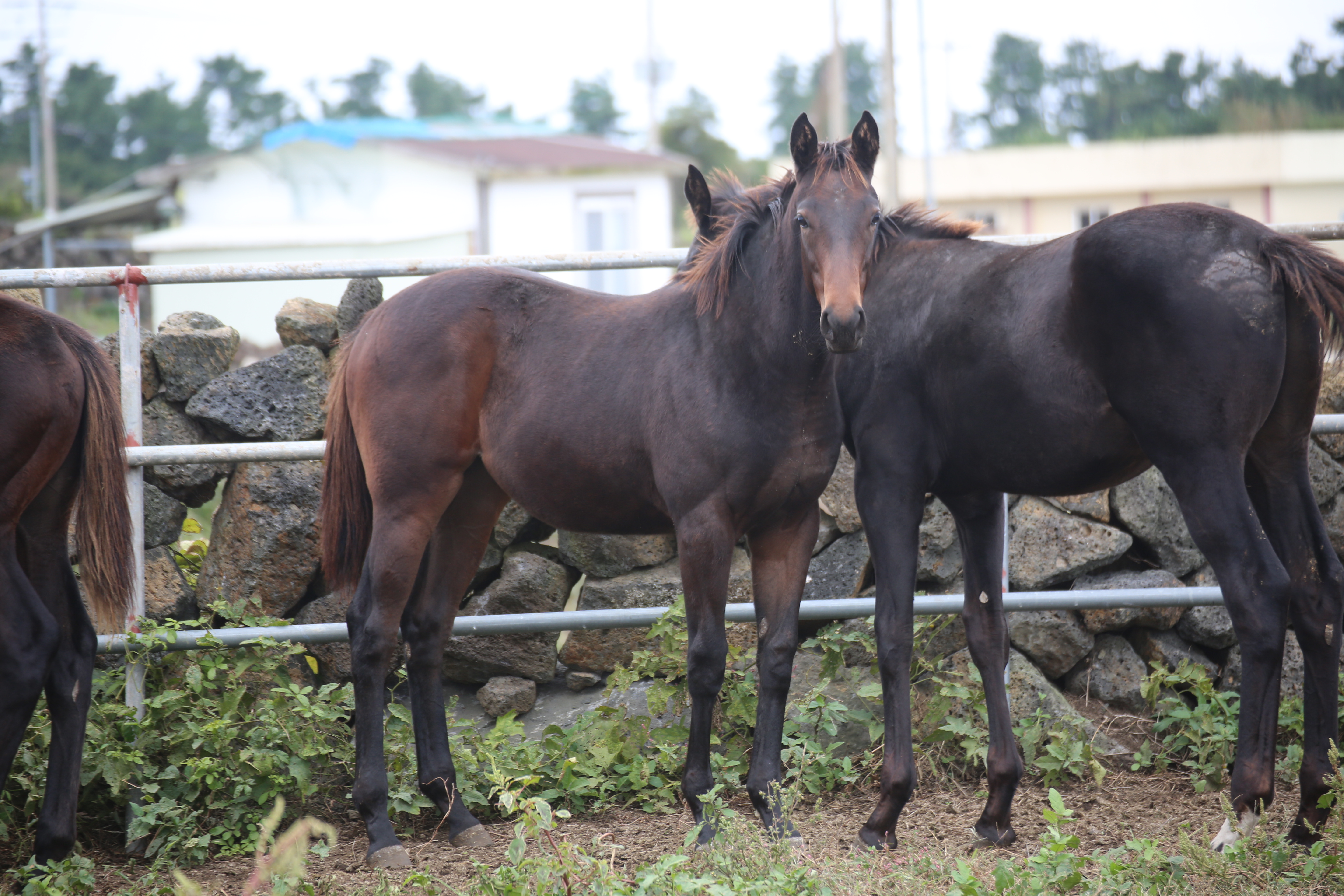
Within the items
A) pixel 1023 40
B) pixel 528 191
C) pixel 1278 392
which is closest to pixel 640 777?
pixel 1278 392

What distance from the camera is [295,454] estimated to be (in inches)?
141

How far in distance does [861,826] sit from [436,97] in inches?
1862

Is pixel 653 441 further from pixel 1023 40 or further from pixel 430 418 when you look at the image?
pixel 1023 40

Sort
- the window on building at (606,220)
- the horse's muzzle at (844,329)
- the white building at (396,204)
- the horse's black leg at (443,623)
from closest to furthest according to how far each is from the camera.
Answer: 1. the horse's muzzle at (844,329)
2. the horse's black leg at (443,623)
3. the white building at (396,204)
4. the window on building at (606,220)

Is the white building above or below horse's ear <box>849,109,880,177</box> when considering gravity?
above

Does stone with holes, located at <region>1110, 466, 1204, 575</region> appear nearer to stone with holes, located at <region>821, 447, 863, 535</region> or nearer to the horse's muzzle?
stone with holes, located at <region>821, 447, 863, 535</region>

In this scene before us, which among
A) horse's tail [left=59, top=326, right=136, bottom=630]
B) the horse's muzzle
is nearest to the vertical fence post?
horse's tail [left=59, top=326, right=136, bottom=630]

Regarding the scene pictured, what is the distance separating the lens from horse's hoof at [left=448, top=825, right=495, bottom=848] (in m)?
3.35

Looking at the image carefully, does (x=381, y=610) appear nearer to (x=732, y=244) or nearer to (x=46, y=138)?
(x=732, y=244)

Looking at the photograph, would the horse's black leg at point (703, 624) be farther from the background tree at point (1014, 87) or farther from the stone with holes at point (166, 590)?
the background tree at point (1014, 87)

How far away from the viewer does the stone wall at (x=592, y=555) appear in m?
3.99

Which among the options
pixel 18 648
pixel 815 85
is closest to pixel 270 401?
pixel 18 648

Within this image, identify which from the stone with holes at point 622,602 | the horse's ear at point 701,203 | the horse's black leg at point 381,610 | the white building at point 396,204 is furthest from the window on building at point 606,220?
the horse's black leg at point 381,610

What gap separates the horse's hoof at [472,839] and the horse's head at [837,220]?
6.39 feet
